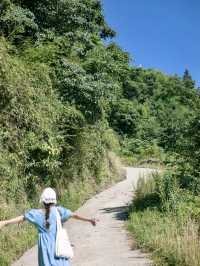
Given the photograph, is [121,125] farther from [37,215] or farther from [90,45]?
[37,215]

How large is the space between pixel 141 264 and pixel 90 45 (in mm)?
17115

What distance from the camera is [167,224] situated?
14016mm

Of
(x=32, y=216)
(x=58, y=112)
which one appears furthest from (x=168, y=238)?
(x=58, y=112)

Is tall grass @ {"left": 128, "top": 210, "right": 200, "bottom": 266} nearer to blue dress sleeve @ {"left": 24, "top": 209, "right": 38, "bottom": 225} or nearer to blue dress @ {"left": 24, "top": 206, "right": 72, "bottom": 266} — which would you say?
blue dress @ {"left": 24, "top": 206, "right": 72, "bottom": 266}

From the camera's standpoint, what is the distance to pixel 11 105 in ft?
52.4

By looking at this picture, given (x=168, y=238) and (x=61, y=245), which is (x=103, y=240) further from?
(x=61, y=245)

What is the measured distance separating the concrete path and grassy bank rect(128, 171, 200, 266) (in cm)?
38

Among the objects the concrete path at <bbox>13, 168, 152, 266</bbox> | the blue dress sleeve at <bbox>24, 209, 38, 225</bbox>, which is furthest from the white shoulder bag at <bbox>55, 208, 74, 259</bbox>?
the concrete path at <bbox>13, 168, 152, 266</bbox>

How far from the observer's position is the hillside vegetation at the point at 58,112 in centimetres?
1581

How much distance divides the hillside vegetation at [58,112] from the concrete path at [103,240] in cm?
66

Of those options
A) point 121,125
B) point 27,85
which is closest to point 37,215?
point 27,85

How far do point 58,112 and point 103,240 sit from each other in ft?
19.1

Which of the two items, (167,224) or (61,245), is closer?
(61,245)

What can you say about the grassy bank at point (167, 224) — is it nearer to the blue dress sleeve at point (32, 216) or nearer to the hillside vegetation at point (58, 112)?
the hillside vegetation at point (58, 112)
